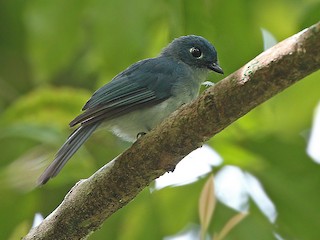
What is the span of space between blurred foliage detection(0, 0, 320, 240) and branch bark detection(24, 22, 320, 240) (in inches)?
26.0

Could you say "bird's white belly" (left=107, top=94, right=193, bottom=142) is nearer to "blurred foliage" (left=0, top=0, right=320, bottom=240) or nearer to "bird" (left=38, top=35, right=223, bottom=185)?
"bird" (left=38, top=35, right=223, bottom=185)

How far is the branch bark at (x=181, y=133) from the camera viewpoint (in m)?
2.54

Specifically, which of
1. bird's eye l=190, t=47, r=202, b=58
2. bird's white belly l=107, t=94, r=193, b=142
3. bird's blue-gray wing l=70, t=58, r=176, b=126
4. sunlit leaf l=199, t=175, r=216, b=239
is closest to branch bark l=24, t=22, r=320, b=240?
sunlit leaf l=199, t=175, r=216, b=239

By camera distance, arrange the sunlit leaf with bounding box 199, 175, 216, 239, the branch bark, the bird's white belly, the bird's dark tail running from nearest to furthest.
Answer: the branch bark < the sunlit leaf with bounding box 199, 175, 216, 239 < the bird's dark tail < the bird's white belly

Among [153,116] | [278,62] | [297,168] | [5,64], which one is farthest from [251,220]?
[5,64]

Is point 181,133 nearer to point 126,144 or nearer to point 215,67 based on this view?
point 126,144

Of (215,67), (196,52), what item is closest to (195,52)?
(196,52)

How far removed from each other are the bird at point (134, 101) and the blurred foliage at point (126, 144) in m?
0.13

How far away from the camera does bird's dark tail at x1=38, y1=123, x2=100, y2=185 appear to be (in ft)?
12.0

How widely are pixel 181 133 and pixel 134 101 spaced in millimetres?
1150

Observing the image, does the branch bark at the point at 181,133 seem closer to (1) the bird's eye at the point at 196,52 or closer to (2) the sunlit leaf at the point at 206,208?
(2) the sunlit leaf at the point at 206,208

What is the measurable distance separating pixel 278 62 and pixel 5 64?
4163 millimetres

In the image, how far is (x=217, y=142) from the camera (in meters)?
4.38

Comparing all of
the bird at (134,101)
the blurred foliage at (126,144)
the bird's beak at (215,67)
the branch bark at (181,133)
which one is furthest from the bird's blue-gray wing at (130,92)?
the branch bark at (181,133)
